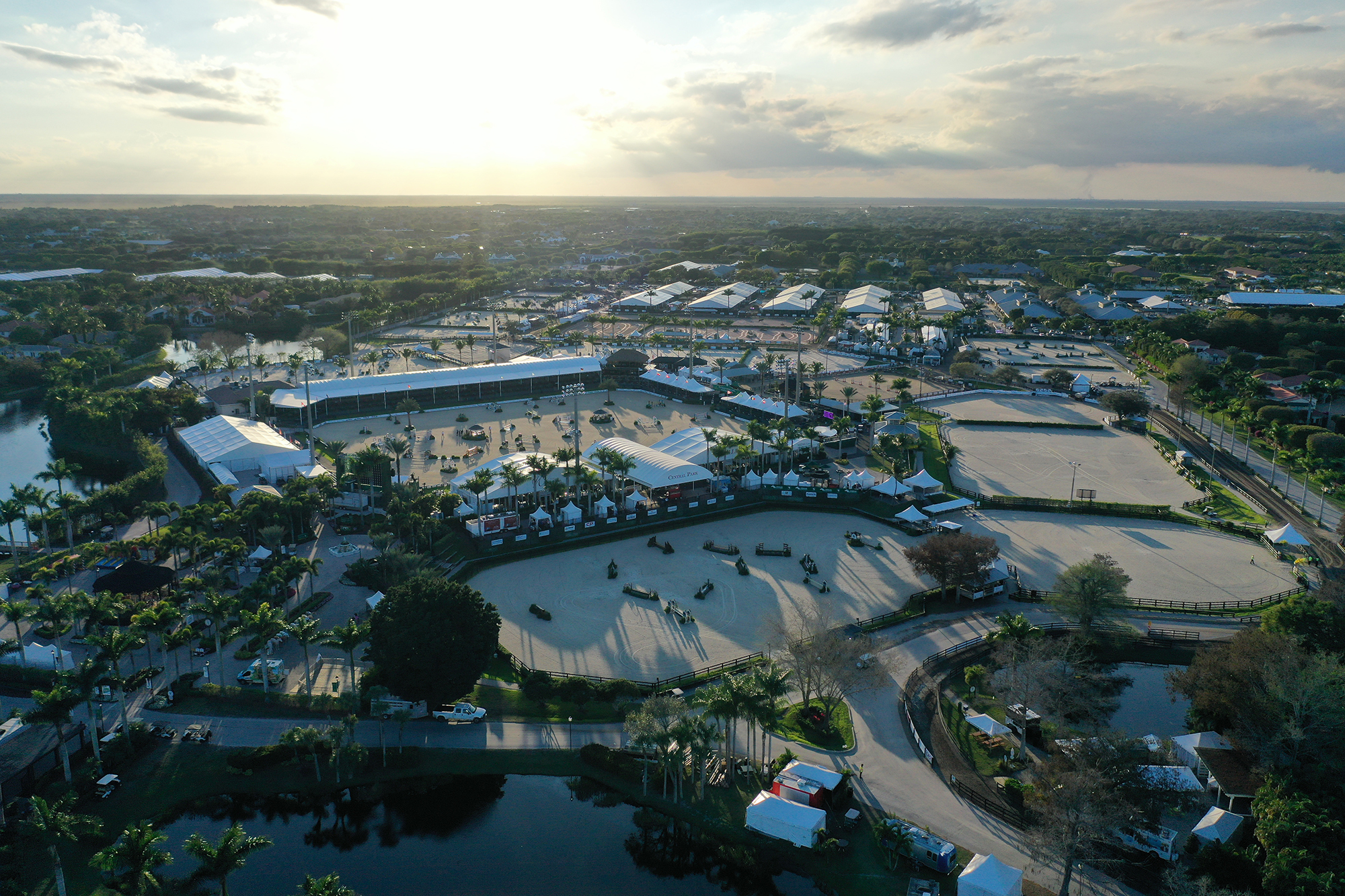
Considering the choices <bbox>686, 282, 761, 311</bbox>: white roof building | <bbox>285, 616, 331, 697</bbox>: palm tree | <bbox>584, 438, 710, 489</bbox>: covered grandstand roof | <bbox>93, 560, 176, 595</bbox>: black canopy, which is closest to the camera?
<bbox>285, 616, 331, 697</bbox>: palm tree

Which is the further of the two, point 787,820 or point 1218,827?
point 787,820

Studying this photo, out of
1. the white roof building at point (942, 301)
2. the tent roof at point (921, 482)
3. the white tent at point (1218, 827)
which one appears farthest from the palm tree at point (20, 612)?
the white roof building at point (942, 301)

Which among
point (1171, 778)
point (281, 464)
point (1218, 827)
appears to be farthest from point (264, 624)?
point (1218, 827)

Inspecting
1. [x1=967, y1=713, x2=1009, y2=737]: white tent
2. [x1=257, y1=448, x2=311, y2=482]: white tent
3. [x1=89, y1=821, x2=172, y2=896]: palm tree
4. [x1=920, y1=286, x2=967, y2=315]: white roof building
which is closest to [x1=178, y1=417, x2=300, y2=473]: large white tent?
[x1=257, y1=448, x2=311, y2=482]: white tent

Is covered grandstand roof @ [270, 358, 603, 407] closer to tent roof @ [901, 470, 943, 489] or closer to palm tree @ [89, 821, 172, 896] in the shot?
tent roof @ [901, 470, 943, 489]

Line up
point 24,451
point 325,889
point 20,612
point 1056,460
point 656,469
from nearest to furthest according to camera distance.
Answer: point 325,889 < point 20,612 < point 656,469 < point 1056,460 < point 24,451

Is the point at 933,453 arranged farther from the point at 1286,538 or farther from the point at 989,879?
the point at 989,879

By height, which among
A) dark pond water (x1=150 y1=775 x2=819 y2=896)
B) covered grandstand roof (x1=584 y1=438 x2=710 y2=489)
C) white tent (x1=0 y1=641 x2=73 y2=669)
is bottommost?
dark pond water (x1=150 y1=775 x2=819 y2=896)
